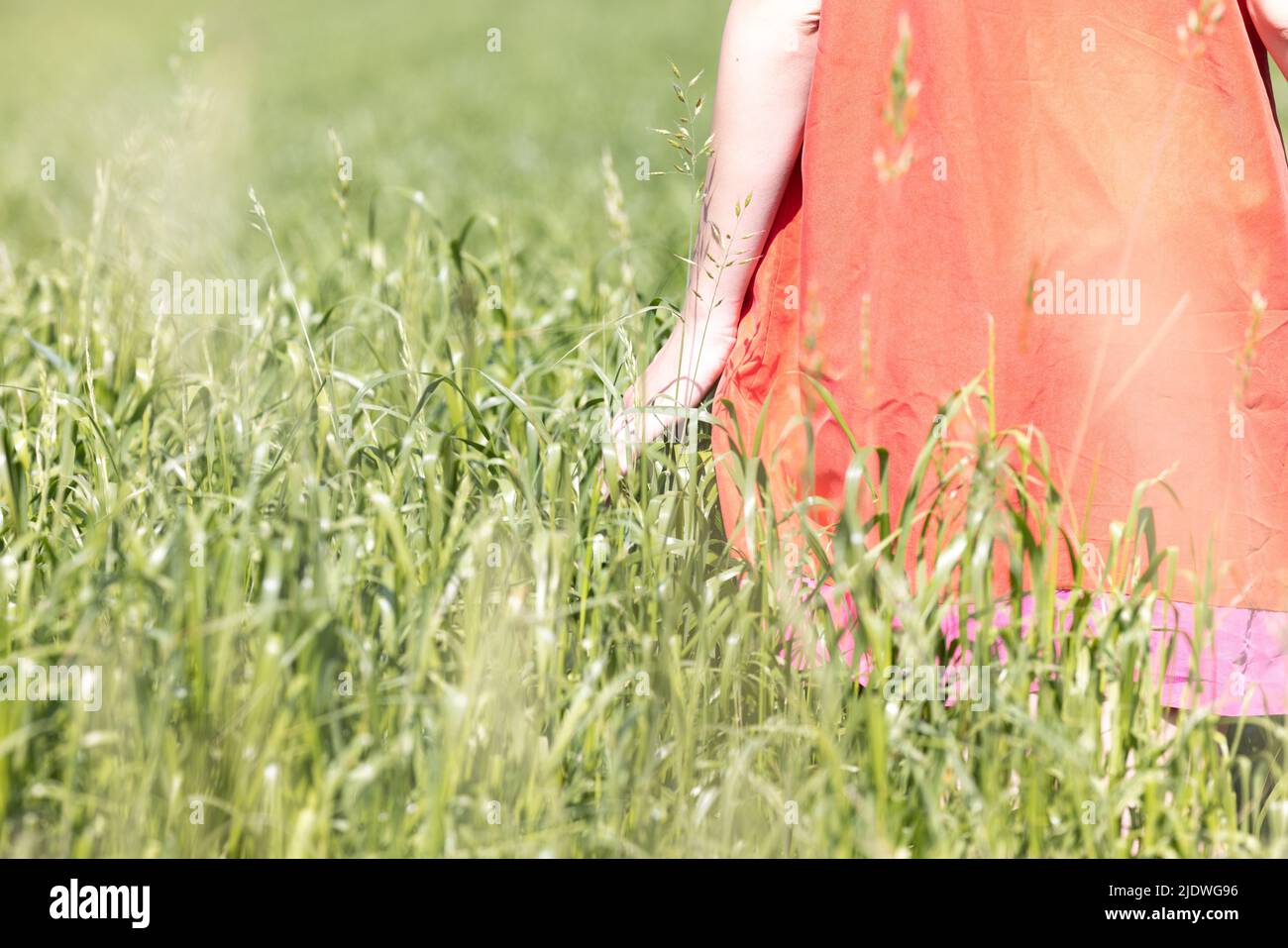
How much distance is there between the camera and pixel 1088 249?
210 centimetres

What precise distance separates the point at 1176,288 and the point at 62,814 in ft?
5.39

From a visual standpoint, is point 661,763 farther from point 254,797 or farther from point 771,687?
point 254,797

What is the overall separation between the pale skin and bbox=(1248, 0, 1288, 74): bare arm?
37mm

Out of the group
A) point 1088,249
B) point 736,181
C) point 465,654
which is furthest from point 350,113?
point 465,654

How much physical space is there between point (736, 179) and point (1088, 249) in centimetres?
54

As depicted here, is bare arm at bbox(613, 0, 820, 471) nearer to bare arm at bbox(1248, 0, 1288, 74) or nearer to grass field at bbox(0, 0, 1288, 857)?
grass field at bbox(0, 0, 1288, 857)

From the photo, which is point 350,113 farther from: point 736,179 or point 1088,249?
point 1088,249

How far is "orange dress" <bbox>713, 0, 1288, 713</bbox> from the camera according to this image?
2096 millimetres

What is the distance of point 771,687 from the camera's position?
81.0 inches

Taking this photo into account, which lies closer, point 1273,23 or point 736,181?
point 1273,23

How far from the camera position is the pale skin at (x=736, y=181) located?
7.32 feet

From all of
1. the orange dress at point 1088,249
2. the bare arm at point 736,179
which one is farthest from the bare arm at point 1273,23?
the bare arm at point 736,179

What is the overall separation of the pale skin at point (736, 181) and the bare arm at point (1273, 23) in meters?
0.04

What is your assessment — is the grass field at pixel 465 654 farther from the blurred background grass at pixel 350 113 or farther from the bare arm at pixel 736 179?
the blurred background grass at pixel 350 113
